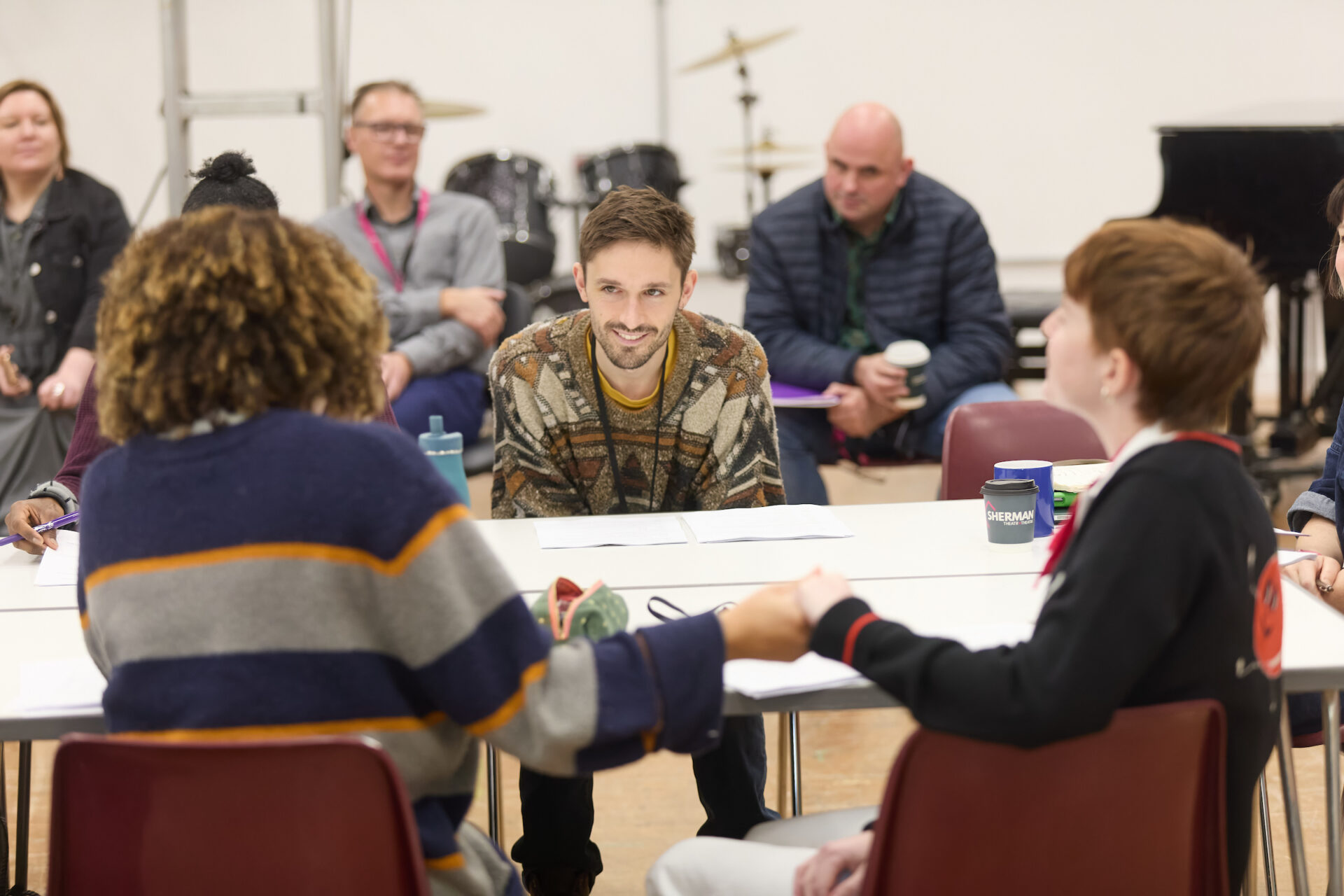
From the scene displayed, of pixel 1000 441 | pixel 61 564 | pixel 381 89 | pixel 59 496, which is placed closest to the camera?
pixel 61 564

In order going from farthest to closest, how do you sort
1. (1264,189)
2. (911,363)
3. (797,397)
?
(1264,189)
(911,363)
(797,397)

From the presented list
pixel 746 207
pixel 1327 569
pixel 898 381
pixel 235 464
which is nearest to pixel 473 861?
pixel 235 464

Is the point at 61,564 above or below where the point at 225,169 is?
below

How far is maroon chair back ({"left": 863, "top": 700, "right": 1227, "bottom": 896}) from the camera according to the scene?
39.9 inches

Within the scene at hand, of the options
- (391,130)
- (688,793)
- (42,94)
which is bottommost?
(688,793)

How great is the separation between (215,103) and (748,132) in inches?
138

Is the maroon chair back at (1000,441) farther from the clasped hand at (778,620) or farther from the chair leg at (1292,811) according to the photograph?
the clasped hand at (778,620)

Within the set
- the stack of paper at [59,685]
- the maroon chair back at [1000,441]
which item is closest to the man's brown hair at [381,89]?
the maroon chair back at [1000,441]

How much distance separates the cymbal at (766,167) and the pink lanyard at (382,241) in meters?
3.22

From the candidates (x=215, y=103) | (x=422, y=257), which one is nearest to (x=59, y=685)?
(x=422, y=257)

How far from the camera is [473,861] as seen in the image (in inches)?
45.4

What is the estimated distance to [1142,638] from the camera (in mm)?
1024

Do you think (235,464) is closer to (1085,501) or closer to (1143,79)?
(1085,501)

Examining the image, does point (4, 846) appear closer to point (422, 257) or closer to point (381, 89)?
point (422, 257)
